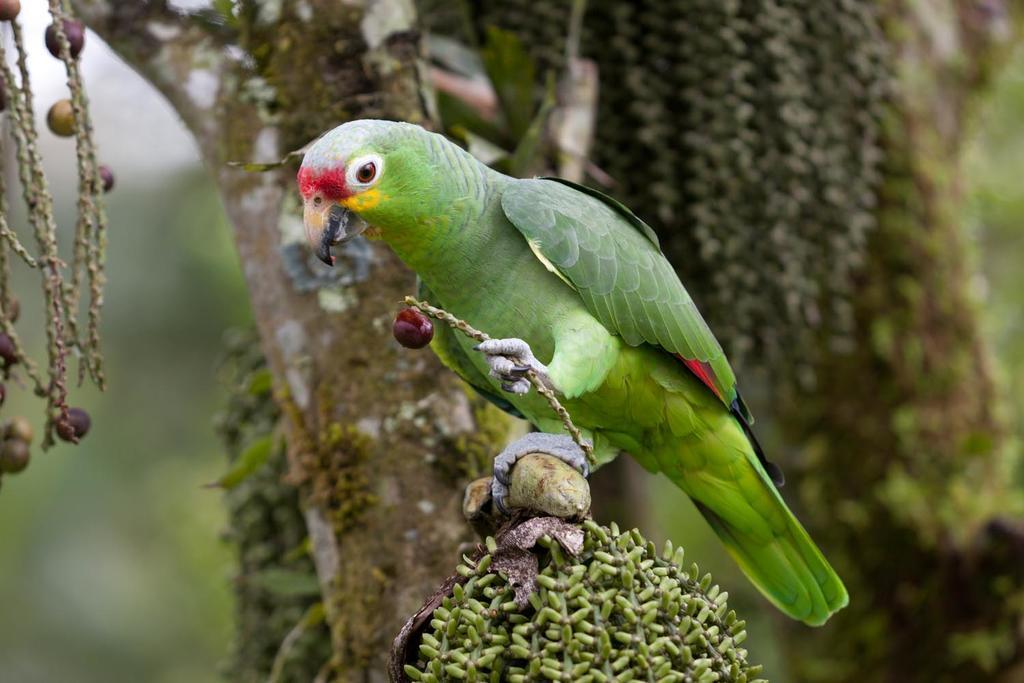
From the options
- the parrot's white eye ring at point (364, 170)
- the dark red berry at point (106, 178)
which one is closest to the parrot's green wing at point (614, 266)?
the parrot's white eye ring at point (364, 170)

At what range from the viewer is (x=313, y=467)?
2469 millimetres

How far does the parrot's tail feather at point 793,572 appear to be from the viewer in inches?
103

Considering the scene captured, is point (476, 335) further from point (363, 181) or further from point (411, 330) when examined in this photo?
point (363, 181)

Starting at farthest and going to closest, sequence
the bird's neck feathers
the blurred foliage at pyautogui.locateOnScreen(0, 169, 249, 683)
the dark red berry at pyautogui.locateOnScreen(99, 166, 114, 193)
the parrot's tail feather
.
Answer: the blurred foliage at pyautogui.locateOnScreen(0, 169, 249, 683), the parrot's tail feather, the dark red berry at pyautogui.locateOnScreen(99, 166, 114, 193), the bird's neck feathers

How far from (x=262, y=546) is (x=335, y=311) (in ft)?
2.75

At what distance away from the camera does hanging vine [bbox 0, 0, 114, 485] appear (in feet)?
6.28

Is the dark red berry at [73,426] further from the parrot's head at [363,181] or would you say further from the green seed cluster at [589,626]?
the green seed cluster at [589,626]

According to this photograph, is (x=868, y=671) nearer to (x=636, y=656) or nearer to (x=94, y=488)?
(x=636, y=656)

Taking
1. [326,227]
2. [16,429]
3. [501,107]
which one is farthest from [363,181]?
[501,107]

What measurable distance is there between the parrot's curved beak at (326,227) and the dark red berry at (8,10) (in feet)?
2.11

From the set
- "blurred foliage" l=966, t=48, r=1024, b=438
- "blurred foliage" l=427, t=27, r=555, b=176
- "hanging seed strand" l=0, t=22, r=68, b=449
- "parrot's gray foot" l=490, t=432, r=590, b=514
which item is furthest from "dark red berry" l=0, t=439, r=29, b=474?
"blurred foliage" l=966, t=48, r=1024, b=438

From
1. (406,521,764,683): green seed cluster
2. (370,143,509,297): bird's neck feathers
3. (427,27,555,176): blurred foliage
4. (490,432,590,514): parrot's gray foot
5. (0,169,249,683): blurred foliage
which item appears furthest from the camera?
(0,169,249,683): blurred foliage

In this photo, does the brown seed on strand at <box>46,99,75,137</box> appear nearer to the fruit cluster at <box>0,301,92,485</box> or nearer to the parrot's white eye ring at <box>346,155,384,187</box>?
the fruit cluster at <box>0,301,92,485</box>

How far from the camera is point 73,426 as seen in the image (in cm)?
208
